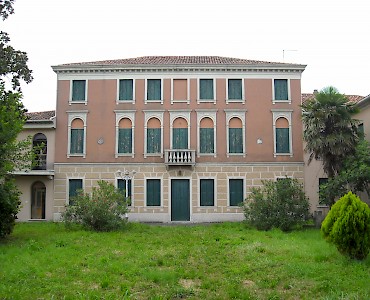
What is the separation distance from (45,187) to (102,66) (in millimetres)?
8663

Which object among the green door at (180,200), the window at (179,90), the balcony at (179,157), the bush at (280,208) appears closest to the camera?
the bush at (280,208)

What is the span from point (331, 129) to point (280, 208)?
5.50 metres

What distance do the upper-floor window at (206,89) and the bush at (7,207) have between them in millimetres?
14560

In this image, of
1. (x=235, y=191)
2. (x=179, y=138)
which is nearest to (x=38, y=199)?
(x=179, y=138)

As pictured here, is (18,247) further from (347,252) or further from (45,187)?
(45,187)

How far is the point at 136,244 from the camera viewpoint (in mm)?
16406

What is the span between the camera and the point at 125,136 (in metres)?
28.7

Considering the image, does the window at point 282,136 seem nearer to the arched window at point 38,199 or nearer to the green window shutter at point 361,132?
the green window shutter at point 361,132

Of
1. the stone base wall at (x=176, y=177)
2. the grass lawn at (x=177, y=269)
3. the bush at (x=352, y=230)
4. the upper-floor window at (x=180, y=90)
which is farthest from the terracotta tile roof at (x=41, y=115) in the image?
the bush at (x=352, y=230)

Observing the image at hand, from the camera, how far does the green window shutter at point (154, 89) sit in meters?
28.9

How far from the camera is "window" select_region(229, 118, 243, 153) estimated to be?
28.5 meters

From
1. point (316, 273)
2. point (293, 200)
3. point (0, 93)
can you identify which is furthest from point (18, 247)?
point (293, 200)

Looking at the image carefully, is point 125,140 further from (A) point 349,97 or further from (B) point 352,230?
(B) point 352,230

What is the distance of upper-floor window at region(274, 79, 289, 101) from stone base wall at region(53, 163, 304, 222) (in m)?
4.31
